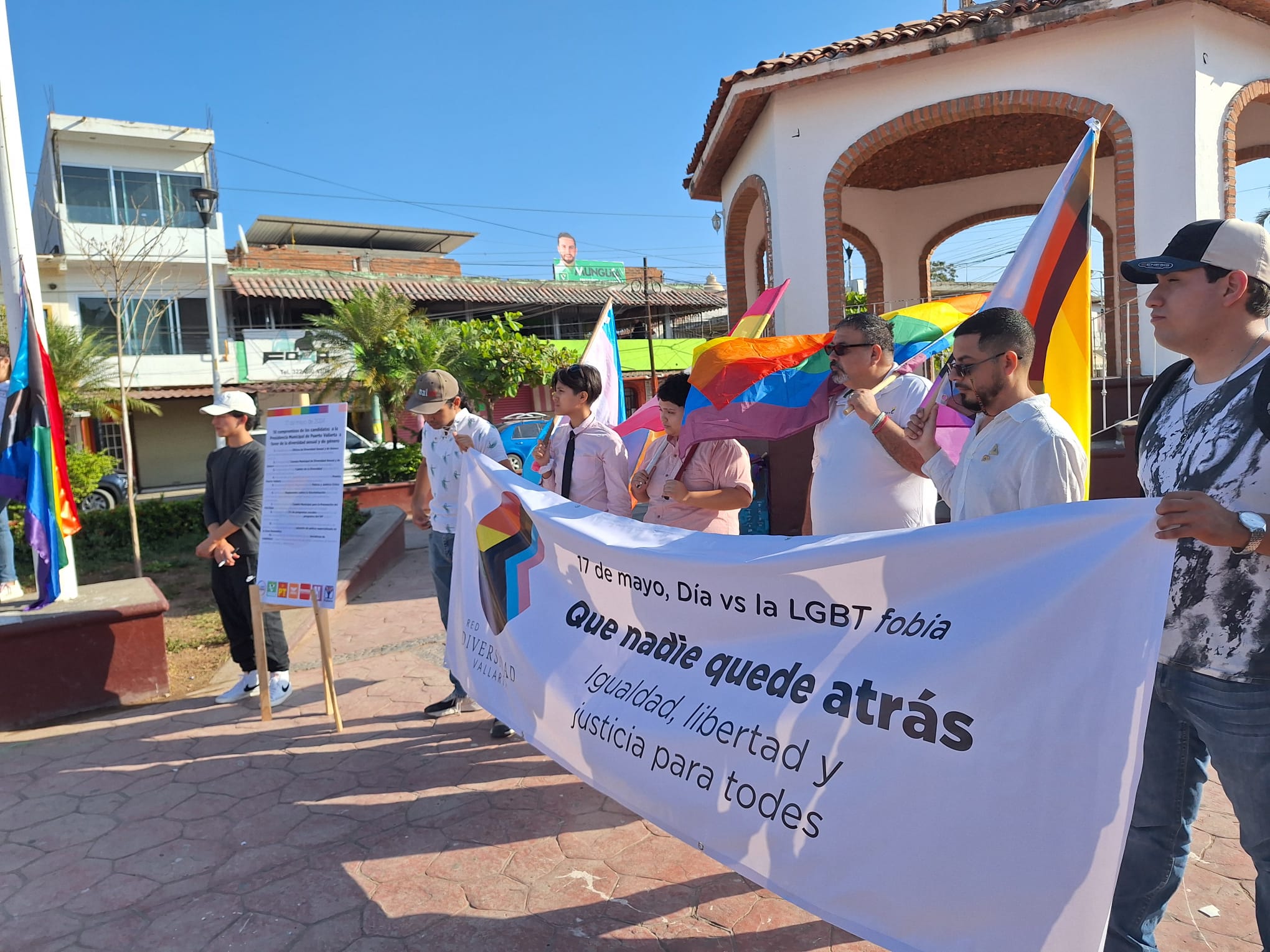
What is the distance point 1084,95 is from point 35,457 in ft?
29.6

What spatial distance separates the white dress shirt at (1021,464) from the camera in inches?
84.3

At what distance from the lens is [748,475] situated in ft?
12.8

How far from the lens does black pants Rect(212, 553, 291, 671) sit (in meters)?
5.06

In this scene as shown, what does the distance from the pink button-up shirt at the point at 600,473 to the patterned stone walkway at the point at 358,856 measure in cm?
130

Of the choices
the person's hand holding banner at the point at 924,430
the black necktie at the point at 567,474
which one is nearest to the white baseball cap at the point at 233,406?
the black necktie at the point at 567,474

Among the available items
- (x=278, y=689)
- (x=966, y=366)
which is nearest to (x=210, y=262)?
(x=278, y=689)

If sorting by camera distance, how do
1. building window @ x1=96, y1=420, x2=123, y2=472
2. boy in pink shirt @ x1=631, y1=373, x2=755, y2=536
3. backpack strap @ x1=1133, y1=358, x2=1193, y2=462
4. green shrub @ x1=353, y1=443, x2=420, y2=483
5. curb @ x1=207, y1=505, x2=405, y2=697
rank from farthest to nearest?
1. building window @ x1=96, y1=420, x2=123, y2=472
2. green shrub @ x1=353, y1=443, x2=420, y2=483
3. curb @ x1=207, y1=505, x2=405, y2=697
4. boy in pink shirt @ x1=631, y1=373, x2=755, y2=536
5. backpack strap @ x1=1133, y1=358, x2=1193, y2=462

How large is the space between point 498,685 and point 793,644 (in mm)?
1596

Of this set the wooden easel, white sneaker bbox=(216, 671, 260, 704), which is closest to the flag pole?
white sneaker bbox=(216, 671, 260, 704)

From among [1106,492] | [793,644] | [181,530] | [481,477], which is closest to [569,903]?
[793,644]

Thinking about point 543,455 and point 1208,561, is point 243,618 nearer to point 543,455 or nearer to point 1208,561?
point 543,455

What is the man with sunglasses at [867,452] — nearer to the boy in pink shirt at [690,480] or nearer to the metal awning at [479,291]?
the boy in pink shirt at [690,480]

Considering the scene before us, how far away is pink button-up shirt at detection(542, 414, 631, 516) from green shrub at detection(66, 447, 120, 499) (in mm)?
9483

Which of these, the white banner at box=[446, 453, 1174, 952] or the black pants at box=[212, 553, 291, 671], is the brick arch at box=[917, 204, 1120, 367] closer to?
the black pants at box=[212, 553, 291, 671]
